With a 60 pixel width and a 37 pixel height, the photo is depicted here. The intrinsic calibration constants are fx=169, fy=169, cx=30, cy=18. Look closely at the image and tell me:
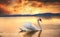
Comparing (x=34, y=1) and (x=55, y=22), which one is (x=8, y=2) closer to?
(x=34, y=1)

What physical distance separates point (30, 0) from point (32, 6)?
71 millimetres

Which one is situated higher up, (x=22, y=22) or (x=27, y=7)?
(x=27, y=7)

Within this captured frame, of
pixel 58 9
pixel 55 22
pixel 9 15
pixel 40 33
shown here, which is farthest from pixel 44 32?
pixel 9 15

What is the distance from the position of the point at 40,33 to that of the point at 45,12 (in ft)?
0.79

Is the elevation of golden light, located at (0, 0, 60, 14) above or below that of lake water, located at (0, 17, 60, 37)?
above

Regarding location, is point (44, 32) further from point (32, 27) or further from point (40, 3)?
point (40, 3)

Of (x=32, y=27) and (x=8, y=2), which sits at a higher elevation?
(x=8, y=2)

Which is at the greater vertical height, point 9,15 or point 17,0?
point 17,0

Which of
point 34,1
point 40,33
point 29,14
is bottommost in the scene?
point 40,33

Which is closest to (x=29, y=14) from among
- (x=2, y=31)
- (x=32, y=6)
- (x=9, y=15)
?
(x=32, y=6)

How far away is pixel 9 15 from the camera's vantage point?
1867mm

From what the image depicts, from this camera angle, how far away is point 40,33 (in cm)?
187

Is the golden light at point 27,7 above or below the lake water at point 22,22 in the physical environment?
above

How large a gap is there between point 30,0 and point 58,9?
329mm
